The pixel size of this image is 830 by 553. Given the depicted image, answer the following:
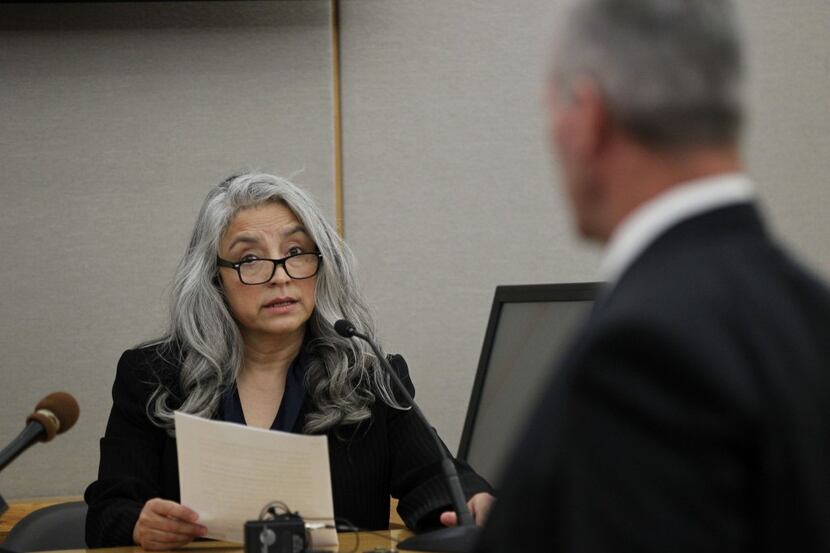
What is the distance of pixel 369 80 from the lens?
337 cm

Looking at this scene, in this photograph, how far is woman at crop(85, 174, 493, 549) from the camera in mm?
2559

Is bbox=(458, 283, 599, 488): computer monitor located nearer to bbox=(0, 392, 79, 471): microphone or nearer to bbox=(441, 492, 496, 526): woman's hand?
bbox=(441, 492, 496, 526): woman's hand

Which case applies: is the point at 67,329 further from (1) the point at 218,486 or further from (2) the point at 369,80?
(1) the point at 218,486

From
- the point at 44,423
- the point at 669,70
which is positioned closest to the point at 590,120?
the point at 669,70

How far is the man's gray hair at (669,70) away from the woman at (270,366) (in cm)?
171

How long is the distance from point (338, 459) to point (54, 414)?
0.96 m

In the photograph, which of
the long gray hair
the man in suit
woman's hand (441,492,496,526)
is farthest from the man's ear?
the long gray hair

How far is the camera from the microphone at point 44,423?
1644 millimetres

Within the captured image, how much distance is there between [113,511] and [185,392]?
0.36 meters

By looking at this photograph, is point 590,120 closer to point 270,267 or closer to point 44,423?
point 44,423

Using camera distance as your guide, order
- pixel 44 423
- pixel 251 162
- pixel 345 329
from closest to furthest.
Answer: pixel 44 423, pixel 345 329, pixel 251 162

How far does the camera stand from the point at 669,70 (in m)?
0.83

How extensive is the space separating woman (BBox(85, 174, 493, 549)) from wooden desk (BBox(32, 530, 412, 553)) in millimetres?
200

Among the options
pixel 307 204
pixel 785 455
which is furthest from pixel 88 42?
pixel 785 455
